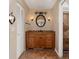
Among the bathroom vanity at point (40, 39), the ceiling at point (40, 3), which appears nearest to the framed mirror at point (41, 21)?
the bathroom vanity at point (40, 39)

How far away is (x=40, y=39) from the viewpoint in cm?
775

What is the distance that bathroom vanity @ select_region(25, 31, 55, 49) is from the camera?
759cm

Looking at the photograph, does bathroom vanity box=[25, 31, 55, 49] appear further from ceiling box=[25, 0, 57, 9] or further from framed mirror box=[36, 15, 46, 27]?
ceiling box=[25, 0, 57, 9]

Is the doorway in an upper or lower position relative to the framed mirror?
lower

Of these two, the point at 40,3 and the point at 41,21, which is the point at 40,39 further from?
the point at 40,3

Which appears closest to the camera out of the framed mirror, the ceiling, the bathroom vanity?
the ceiling

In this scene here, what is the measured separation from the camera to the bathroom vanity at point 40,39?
759 centimetres

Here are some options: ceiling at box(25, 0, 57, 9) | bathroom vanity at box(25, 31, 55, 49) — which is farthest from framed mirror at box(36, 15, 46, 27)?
ceiling at box(25, 0, 57, 9)

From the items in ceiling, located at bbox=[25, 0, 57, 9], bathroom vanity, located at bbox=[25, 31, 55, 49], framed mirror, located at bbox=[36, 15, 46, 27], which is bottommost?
bathroom vanity, located at bbox=[25, 31, 55, 49]

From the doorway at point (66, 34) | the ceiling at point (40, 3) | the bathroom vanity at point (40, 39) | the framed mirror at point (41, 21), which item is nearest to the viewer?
the ceiling at point (40, 3)

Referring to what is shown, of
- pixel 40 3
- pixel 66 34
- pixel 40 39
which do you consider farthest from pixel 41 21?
pixel 66 34

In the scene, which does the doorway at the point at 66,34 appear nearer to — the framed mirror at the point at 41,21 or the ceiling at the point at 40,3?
the ceiling at the point at 40,3
